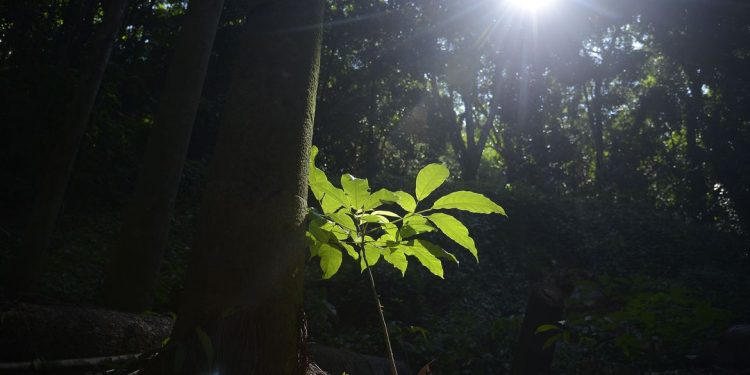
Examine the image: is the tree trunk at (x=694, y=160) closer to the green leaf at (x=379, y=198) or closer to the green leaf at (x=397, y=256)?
the green leaf at (x=397, y=256)

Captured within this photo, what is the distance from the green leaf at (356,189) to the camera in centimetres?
122

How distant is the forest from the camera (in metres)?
1.12

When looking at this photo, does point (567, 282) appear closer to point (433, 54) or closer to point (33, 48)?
point (33, 48)

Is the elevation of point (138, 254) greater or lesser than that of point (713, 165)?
lesser

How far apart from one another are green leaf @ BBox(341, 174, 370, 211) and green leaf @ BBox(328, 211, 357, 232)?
0.03 metres

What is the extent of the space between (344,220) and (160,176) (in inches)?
148

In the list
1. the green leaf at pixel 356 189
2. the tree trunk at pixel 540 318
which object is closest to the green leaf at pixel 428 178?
the green leaf at pixel 356 189

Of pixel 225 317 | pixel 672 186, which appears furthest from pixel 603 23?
pixel 225 317

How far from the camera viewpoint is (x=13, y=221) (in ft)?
34.1

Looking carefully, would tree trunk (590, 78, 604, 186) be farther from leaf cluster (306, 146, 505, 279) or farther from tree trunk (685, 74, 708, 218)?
leaf cluster (306, 146, 505, 279)

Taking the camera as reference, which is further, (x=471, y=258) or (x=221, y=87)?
(x=221, y=87)

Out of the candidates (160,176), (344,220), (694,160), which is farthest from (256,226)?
(694,160)

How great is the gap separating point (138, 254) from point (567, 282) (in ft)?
13.1

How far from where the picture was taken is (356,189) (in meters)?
1.22
